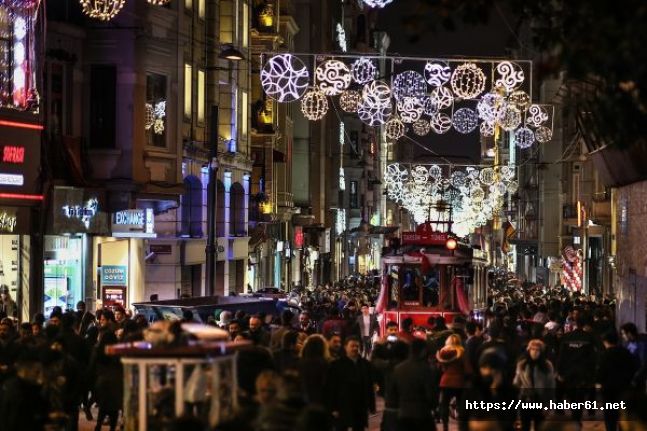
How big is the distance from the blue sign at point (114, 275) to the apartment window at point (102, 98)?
12.3 ft

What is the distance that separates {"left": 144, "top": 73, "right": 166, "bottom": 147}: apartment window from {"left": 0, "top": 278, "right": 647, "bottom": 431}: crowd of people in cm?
1406

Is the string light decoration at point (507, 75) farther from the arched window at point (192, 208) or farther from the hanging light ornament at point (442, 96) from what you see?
the arched window at point (192, 208)

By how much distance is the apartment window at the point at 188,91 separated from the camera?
42.8 meters

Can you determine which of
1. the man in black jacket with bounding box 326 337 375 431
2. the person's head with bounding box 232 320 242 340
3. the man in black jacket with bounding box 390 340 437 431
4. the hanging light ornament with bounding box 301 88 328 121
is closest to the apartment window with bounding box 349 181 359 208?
the hanging light ornament with bounding box 301 88 328 121

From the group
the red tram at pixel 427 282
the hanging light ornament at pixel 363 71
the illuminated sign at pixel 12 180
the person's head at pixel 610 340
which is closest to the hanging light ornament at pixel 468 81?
the red tram at pixel 427 282

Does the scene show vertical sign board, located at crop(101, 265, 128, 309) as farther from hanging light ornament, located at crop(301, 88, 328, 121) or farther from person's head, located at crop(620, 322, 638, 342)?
person's head, located at crop(620, 322, 638, 342)

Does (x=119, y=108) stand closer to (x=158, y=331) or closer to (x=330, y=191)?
(x=158, y=331)

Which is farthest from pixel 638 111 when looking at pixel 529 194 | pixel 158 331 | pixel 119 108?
pixel 529 194

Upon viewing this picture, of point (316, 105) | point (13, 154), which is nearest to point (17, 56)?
point (13, 154)

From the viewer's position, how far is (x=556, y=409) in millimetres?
19047

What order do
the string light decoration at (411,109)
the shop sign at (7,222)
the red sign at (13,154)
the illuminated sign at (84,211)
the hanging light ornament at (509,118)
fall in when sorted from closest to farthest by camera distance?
the shop sign at (7,222)
the red sign at (13,154)
the illuminated sign at (84,211)
the string light decoration at (411,109)
the hanging light ornament at (509,118)

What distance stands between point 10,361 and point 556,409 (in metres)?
7.35

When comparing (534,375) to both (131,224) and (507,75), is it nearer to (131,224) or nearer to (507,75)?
(507,75)

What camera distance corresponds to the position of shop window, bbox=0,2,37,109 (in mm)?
29422
